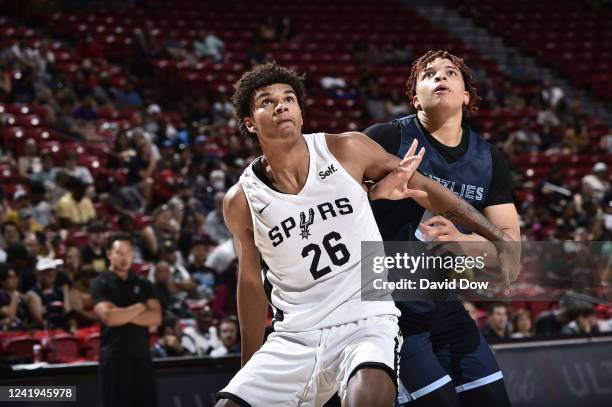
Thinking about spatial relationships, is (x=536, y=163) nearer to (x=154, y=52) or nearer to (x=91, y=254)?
(x=154, y=52)

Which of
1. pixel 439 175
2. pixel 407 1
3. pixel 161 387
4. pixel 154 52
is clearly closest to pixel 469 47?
pixel 407 1

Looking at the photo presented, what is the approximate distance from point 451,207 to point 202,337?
4.78 meters

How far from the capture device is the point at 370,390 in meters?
3.74

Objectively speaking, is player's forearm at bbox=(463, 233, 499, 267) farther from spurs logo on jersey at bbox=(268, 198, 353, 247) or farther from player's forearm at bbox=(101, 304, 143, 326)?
player's forearm at bbox=(101, 304, 143, 326)

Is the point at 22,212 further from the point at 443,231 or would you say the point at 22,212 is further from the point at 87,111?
the point at 443,231

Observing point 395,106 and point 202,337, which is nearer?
point 202,337

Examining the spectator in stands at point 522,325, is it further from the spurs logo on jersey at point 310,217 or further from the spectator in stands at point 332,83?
the spectator in stands at point 332,83

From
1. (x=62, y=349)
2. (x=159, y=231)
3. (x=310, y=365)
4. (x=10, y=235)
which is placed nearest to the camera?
(x=310, y=365)

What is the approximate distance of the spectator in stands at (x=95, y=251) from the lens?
380 inches

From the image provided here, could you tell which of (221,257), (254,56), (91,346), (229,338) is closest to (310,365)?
(229,338)

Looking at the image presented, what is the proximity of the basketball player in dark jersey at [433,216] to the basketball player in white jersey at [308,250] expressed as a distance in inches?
12.2

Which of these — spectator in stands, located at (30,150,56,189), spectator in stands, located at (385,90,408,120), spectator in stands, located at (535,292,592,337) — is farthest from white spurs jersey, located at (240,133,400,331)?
spectator in stands, located at (385,90,408,120)

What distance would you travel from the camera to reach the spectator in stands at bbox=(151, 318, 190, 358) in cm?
827

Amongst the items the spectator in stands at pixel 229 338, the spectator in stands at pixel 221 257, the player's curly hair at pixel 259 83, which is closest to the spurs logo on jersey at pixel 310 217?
the player's curly hair at pixel 259 83
